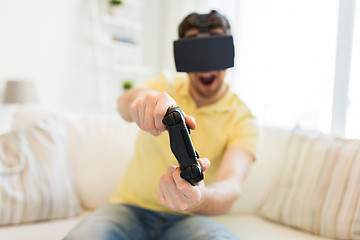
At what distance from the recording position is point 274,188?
131cm

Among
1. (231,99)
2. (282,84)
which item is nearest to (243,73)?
(282,84)

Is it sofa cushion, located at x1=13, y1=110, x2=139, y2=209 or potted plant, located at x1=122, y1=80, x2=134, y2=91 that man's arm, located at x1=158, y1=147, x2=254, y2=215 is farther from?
potted plant, located at x1=122, y1=80, x2=134, y2=91

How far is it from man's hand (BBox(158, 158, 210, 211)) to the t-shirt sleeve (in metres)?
0.47

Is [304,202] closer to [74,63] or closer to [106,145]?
[106,145]

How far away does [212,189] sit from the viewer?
33.1 inches

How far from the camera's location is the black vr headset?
59 centimetres

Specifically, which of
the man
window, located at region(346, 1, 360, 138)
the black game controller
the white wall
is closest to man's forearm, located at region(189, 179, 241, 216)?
the man

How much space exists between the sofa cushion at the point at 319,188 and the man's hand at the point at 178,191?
2.21ft

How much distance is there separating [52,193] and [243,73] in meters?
1.50

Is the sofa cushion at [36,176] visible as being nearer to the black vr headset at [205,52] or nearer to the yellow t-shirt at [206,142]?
the yellow t-shirt at [206,142]

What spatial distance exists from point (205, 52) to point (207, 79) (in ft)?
0.99

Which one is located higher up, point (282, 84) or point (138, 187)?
point (282, 84)

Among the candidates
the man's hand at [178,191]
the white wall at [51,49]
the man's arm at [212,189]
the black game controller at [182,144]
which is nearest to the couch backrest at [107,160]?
the man's arm at [212,189]

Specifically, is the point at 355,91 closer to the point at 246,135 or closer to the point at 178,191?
the point at 246,135
